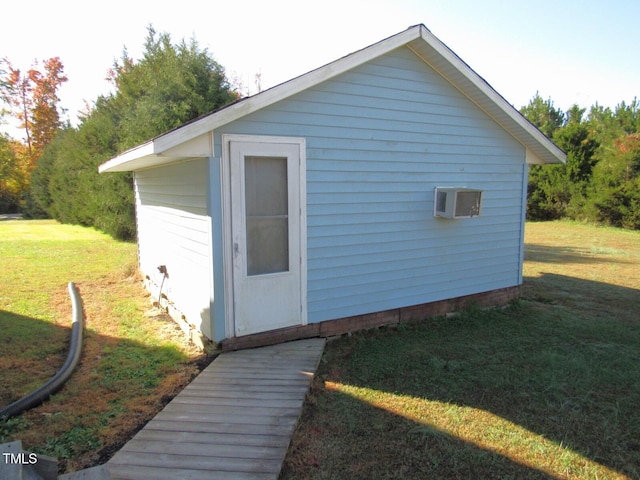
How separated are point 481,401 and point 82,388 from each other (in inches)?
139

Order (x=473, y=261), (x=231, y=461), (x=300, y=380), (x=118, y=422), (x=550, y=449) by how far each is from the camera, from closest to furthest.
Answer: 1. (x=231, y=461)
2. (x=550, y=449)
3. (x=118, y=422)
4. (x=300, y=380)
5. (x=473, y=261)

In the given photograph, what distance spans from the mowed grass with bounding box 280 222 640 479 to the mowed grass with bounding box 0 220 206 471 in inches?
55.1

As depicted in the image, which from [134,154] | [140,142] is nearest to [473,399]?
[134,154]

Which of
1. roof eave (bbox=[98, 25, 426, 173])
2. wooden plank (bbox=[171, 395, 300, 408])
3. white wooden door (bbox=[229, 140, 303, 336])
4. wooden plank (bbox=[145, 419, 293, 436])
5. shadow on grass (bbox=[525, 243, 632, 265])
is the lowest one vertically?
shadow on grass (bbox=[525, 243, 632, 265])

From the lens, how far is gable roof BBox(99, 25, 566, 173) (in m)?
3.98

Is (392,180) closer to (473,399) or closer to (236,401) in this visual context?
(473,399)

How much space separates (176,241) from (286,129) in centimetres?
221

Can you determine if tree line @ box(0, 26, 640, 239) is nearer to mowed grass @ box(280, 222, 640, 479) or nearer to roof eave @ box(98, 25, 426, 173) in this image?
roof eave @ box(98, 25, 426, 173)

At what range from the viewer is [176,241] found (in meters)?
5.64

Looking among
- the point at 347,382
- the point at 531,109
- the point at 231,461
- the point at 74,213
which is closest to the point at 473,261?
the point at 347,382

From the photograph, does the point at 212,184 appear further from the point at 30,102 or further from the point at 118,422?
the point at 30,102

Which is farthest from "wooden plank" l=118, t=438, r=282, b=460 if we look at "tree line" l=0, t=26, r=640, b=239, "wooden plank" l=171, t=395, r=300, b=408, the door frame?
"tree line" l=0, t=26, r=640, b=239

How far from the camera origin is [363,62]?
4.86 metres

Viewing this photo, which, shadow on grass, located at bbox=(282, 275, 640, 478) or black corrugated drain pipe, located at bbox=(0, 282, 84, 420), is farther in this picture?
black corrugated drain pipe, located at bbox=(0, 282, 84, 420)
